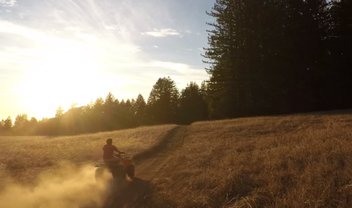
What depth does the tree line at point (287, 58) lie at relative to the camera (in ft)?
191

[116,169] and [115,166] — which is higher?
[115,166]

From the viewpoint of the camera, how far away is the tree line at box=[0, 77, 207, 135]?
309 ft

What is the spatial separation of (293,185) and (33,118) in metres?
150

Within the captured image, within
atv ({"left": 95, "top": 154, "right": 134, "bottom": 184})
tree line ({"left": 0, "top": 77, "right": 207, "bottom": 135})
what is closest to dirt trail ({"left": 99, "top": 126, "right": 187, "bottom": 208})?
atv ({"left": 95, "top": 154, "right": 134, "bottom": 184})

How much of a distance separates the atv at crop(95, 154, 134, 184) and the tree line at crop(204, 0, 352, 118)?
38.8 m

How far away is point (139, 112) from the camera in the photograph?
359 feet

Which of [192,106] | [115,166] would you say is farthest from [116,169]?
[192,106]

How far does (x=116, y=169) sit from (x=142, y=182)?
5.50 ft

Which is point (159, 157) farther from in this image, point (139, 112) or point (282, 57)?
point (139, 112)

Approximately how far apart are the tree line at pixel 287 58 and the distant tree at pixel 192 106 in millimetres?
30383

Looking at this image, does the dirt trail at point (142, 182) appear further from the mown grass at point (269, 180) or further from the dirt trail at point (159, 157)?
the mown grass at point (269, 180)

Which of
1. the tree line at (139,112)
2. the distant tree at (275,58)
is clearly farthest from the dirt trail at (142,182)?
the tree line at (139,112)

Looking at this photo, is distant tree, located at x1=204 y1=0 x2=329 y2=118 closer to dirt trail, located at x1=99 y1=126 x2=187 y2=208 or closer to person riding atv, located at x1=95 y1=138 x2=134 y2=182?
dirt trail, located at x1=99 y1=126 x2=187 y2=208

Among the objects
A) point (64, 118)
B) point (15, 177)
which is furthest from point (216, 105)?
point (64, 118)
